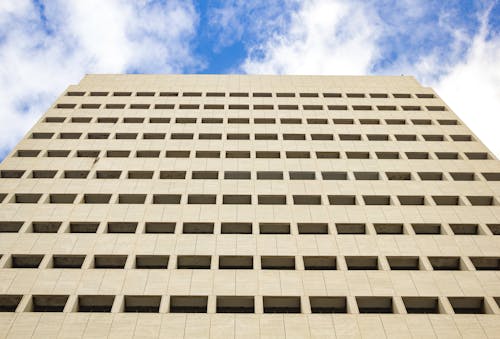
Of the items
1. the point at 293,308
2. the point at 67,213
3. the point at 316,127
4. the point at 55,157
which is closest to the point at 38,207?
the point at 67,213

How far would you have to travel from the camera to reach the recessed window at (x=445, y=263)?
23.8 m

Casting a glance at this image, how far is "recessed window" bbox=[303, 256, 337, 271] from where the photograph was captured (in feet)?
78.0

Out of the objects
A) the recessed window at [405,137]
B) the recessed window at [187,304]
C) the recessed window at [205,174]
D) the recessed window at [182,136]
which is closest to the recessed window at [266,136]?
the recessed window at [182,136]

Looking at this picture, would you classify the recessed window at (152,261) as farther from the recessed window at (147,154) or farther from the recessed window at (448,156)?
the recessed window at (448,156)

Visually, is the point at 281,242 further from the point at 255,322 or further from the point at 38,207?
the point at 38,207

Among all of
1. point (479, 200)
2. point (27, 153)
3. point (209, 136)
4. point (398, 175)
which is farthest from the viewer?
point (209, 136)

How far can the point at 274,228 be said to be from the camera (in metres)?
26.1

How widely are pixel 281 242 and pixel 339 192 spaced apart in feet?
21.7

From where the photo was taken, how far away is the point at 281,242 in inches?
962

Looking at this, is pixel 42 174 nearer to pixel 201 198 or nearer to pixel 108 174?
pixel 108 174

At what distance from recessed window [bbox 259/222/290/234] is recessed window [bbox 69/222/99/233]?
35.8ft

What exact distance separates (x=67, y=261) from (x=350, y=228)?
58.6 feet

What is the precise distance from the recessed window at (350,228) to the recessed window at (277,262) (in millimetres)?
4190

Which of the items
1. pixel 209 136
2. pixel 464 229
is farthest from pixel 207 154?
pixel 464 229
